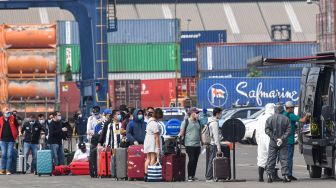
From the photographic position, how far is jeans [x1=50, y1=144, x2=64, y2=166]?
31.2m

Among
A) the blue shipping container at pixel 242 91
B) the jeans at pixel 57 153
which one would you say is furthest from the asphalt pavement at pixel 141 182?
the blue shipping container at pixel 242 91

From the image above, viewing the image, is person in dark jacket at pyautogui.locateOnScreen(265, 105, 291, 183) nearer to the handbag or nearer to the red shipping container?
the handbag

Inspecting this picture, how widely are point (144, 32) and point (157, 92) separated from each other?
14.6 metres

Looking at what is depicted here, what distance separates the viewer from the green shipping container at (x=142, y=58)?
104m

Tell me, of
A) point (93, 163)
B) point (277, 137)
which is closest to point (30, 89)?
A: point (93, 163)

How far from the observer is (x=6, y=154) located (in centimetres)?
3142

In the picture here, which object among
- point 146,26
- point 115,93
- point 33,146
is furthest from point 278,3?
point 33,146

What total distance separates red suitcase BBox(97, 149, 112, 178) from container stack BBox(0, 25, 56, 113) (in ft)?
95.4

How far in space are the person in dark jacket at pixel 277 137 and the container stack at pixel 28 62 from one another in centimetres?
3299

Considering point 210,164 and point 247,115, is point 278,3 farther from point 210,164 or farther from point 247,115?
point 210,164

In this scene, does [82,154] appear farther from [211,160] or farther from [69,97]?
[69,97]

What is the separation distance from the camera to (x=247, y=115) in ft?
174

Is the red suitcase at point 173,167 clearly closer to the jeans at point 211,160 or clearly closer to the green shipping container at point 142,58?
the jeans at point 211,160

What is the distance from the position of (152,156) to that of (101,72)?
87.5ft
